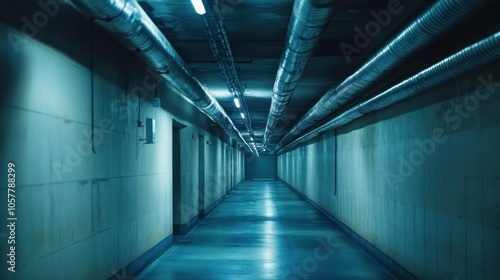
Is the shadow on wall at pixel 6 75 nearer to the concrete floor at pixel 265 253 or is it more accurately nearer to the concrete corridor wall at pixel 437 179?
the concrete corridor wall at pixel 437 179

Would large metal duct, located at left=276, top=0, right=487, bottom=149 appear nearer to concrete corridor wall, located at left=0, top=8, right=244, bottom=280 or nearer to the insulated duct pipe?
the insulated duct pipe

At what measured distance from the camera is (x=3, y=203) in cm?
317

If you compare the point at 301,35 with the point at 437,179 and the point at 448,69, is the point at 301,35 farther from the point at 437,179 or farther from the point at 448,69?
the point at 437,179

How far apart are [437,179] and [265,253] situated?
12.2 feet

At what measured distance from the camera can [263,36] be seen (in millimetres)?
6875

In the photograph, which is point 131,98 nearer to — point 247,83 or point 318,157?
point 247,83

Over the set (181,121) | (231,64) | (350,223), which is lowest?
(350,223)

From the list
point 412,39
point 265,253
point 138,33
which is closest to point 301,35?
point 412,39

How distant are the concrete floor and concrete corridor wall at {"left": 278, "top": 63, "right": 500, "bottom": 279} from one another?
24.6 inches

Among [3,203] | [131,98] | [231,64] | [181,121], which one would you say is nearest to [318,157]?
[181,121]

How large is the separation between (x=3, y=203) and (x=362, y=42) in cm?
543

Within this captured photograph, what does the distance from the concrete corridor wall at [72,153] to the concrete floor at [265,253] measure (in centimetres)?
88

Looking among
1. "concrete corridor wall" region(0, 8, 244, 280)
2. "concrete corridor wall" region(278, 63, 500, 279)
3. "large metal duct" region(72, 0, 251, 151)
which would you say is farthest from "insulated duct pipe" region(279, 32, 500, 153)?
"concrete corridor wall" region(0, 8, 244, 280)

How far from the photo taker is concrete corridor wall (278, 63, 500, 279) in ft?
13.9
